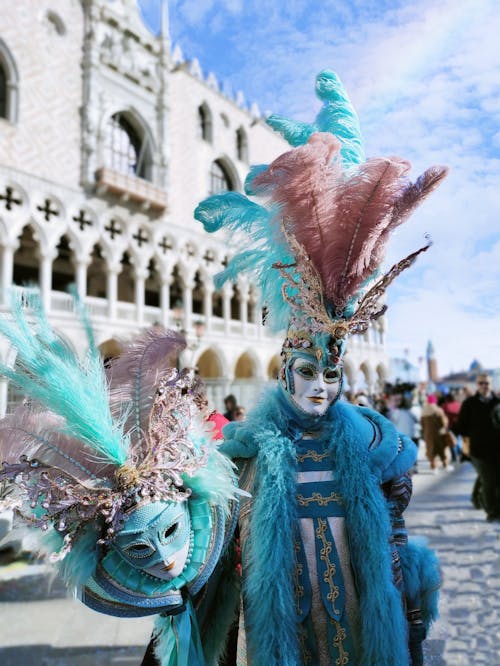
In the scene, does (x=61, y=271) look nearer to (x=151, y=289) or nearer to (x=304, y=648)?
(x=151, y=289)

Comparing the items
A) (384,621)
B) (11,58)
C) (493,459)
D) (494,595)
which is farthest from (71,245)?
(384,621)

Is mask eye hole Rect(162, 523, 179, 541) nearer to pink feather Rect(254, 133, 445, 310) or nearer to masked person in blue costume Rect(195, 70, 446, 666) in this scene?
masked person in blue costume Rect(195, 70, 446, 666)

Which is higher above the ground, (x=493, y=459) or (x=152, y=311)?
(x=152, y=311)

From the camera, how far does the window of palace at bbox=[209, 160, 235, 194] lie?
57.5ft

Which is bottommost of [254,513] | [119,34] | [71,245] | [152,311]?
[254,513]

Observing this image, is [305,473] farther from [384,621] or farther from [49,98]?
[49,98]

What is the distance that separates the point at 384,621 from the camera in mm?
1236

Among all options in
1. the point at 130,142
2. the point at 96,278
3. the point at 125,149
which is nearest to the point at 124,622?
the point at 125,149

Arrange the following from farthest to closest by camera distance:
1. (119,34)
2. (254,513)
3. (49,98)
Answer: (119,34) → (49,98) → (254,513)

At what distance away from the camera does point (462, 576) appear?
3555mm

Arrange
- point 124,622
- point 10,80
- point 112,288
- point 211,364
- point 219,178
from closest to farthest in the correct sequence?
point 124,622 < point 10,80 < point 112,288 < point 211,364 < point 219,178

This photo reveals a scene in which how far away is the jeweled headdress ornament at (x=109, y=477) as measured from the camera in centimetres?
104

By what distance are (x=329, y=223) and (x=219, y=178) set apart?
57.3 feet

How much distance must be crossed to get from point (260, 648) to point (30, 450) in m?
0.74
